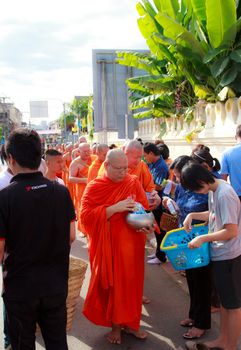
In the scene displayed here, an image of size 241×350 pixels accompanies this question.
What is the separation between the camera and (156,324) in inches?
147

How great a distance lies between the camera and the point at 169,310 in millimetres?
4039

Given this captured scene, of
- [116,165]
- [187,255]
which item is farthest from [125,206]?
[187,255]

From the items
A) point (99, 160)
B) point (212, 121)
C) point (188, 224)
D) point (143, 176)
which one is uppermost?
point (212, 121)

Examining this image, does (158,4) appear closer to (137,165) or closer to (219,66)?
(219,66)

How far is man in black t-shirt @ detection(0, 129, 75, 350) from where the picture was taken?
2.07m

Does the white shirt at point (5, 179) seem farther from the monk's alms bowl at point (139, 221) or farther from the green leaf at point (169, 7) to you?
the green leaf at point (169, 7)

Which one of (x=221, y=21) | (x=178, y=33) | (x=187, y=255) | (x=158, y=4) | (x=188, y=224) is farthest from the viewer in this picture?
(x=158, y=4)

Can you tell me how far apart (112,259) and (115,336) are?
71cm

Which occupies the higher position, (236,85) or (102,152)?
(236,85)

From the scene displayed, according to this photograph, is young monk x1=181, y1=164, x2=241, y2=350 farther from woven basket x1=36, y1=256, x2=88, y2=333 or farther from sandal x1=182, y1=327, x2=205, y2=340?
woven basket x1=36, y1=256, x2=88, y2=333

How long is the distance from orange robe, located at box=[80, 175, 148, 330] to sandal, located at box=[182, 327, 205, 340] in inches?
18.0

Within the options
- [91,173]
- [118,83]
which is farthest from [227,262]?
[118,83]

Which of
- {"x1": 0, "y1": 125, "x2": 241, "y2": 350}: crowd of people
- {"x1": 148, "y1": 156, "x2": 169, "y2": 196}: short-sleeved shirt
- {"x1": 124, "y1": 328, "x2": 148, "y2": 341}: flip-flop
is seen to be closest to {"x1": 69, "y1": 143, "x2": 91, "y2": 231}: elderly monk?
{"x1": 148, "y1": 156, "x2": 169, "y2": 196}: short-sleeved shirt

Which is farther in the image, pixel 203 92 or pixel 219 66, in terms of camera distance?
pixel 203 92
